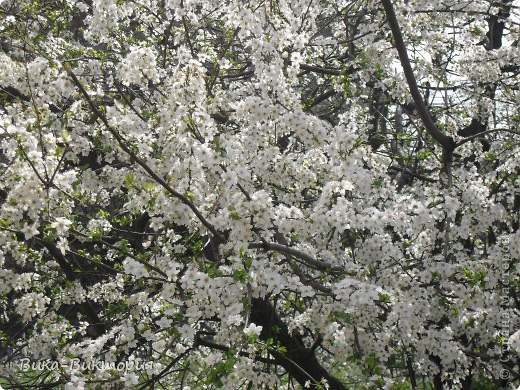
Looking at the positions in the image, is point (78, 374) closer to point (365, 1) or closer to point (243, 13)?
point (243, 13)

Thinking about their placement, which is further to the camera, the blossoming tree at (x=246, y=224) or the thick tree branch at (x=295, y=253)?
the thick tree branch at (x=295, y=253)

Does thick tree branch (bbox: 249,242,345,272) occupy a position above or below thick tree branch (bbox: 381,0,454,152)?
below

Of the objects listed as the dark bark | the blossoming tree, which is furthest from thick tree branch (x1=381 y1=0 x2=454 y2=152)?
the dark bark

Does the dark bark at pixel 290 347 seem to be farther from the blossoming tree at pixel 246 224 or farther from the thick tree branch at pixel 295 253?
the thick tree branch at pixel 295 253

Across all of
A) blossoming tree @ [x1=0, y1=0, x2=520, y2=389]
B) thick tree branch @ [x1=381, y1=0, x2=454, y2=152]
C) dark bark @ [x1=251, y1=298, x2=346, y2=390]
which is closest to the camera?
blossoming tree @ [x1=0, y1=0, x2=520, y2=389]

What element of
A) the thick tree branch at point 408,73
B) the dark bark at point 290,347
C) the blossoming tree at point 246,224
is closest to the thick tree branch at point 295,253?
the blossoming tree at point 246,224

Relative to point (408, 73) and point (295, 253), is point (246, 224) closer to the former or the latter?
point (295, 253)

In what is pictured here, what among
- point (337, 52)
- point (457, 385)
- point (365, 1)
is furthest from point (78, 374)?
point (337, 52)

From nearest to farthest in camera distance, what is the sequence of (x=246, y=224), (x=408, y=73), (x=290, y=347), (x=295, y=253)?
(x=246, y=224) < (x=295, y=253) < (x=408, y=73) < (x=290, y=347)

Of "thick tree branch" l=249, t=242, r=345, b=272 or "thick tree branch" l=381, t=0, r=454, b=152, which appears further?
"thick tree branch" l=381, t=0, r=454, b=152

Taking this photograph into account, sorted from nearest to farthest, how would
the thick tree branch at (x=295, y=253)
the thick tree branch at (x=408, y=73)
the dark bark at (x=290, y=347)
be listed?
the thick tree branch at (x=295, y=253)
the thick tree branch at (x=408, y=73)
the dark bark at (x=290, y=347)

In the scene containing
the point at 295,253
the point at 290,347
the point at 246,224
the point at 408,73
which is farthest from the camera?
the point at 290,347

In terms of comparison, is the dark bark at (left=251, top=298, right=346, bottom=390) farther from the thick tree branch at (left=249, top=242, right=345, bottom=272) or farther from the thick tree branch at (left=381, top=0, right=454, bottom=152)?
the thick tree branch at (left=381, top=0, right=454, bottom=152)

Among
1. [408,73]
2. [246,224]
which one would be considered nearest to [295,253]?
[246,224]
